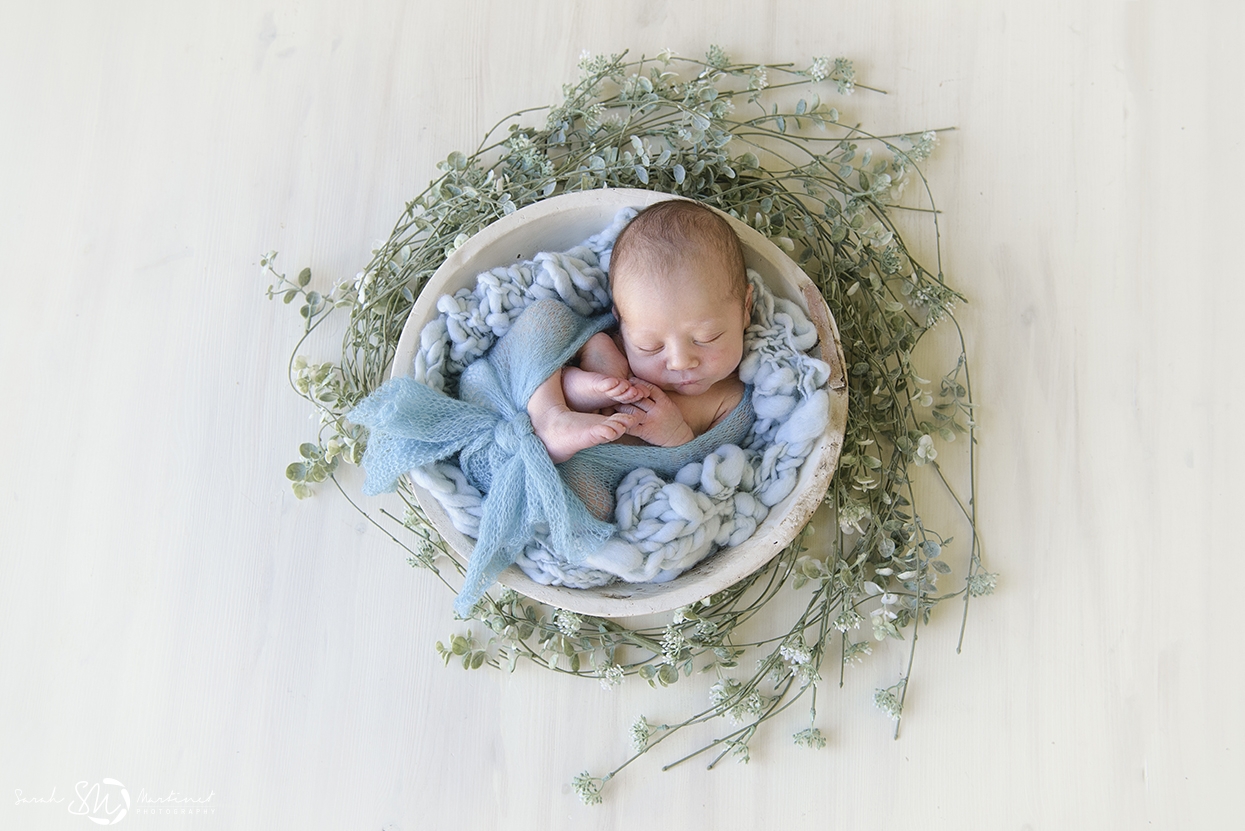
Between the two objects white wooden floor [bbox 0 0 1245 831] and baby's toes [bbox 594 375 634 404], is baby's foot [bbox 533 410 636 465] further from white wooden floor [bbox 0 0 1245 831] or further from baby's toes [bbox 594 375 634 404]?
white wooden floor [bbox 0 0 1245 831]

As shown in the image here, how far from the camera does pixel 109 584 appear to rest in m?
1.36

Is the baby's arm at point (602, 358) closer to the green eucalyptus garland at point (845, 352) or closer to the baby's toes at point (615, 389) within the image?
the baby's toes at point (615, 389)

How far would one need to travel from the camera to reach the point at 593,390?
3.78ft

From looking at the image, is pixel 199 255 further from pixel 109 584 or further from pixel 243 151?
pixel 109 584

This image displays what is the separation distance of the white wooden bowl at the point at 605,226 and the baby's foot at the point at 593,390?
0.20 metres

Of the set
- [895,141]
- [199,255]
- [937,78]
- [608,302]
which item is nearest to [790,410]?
[608,302]

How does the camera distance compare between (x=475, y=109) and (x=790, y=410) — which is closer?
(x=790, y=410)

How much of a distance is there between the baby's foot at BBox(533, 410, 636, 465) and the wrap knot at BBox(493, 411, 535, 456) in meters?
0.01

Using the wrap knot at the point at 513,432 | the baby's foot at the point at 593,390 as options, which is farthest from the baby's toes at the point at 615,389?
the wrap knot at the point at 513,432

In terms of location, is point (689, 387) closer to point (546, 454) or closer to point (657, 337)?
point (657, 337)

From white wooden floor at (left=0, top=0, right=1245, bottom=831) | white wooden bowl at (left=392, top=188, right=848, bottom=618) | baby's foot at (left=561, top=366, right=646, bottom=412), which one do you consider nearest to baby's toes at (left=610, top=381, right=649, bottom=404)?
baby's foot at (left=561, top=366, right=646, bottom=412)

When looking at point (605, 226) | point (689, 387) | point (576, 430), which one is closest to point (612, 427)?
point (576, 430)

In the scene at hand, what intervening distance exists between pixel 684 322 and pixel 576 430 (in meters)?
0.19

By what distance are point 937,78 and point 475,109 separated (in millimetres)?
758
